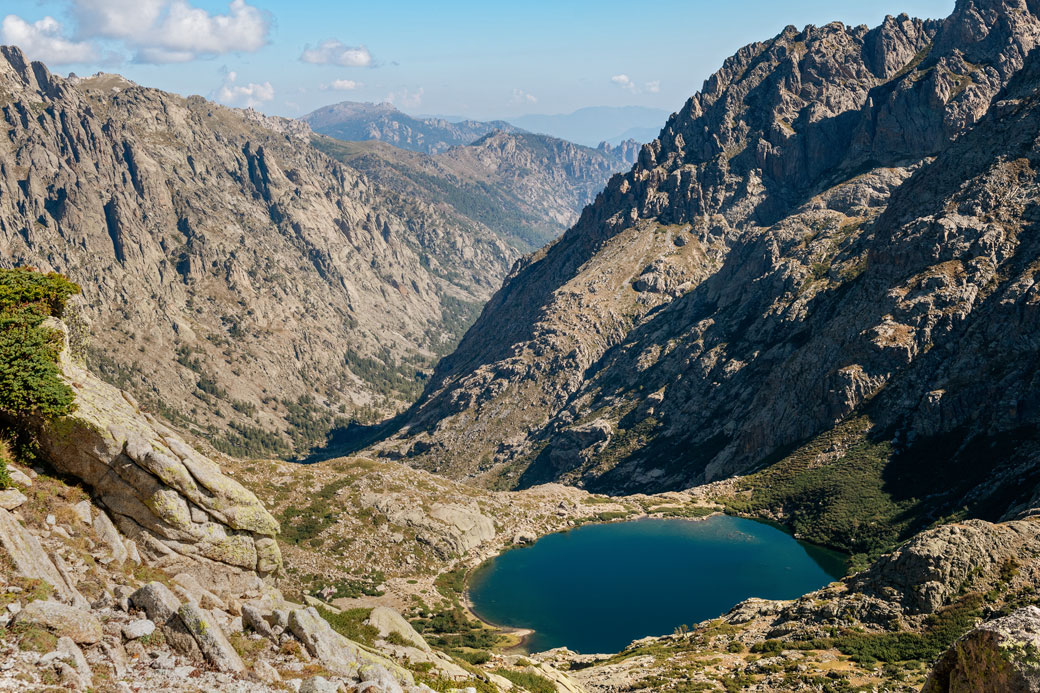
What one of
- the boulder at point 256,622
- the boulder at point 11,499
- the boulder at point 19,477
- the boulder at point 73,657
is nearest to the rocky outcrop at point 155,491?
the boulder at point 19,477

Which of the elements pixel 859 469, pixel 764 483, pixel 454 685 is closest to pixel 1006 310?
pixel 859 469

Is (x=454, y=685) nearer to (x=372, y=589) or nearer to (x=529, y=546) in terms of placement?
(x=372, y=589)

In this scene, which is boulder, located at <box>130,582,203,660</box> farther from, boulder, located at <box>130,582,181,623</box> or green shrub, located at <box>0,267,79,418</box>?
green shrub, located at <box>0,267,79,418</box>

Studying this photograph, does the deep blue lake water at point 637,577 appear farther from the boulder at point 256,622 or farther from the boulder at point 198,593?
the boulder at point 256,622

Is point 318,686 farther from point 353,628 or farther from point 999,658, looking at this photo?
point 999,658

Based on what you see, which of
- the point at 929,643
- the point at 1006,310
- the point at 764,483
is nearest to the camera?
the point at 929,643

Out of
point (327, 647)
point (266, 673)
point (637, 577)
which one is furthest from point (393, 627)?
point (637, 577)

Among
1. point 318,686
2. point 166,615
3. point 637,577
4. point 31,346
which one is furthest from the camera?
point 637,577
